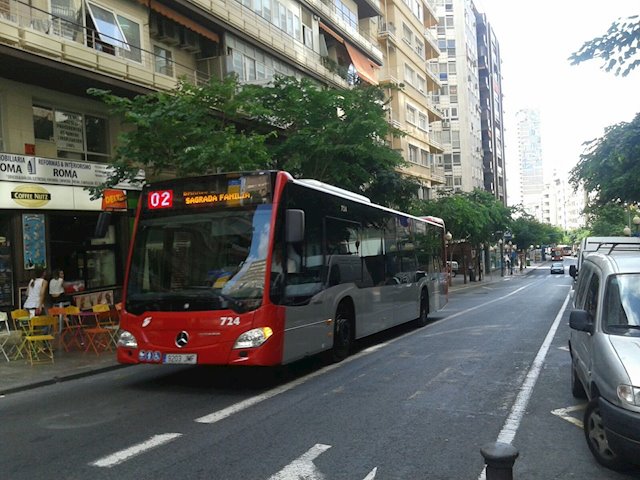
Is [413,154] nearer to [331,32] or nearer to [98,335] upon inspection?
[331,32]

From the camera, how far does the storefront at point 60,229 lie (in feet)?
46.8

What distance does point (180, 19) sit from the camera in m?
19.1

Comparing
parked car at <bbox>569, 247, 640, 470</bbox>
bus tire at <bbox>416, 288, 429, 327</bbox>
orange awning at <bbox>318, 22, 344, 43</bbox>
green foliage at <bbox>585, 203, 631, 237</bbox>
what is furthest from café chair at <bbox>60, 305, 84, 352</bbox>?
green foliage at <bbox>585, 203, 631, 237</bbox>

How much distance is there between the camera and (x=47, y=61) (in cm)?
1388

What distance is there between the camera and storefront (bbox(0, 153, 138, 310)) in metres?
14.3

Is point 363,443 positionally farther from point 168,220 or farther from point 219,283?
point 168,220

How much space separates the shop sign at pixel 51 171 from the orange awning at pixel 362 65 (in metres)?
18.4

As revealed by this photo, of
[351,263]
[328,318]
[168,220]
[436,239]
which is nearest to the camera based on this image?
[168,220]

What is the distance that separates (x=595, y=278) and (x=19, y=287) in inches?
530

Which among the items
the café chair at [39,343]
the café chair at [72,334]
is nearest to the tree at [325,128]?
the café chair at [72,334]

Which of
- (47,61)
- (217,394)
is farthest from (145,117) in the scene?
(217,394)

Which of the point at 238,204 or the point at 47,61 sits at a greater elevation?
the point at 47,61

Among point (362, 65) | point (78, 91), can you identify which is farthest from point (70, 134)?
point (362, 65)

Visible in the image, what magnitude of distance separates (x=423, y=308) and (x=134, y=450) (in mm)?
11167
